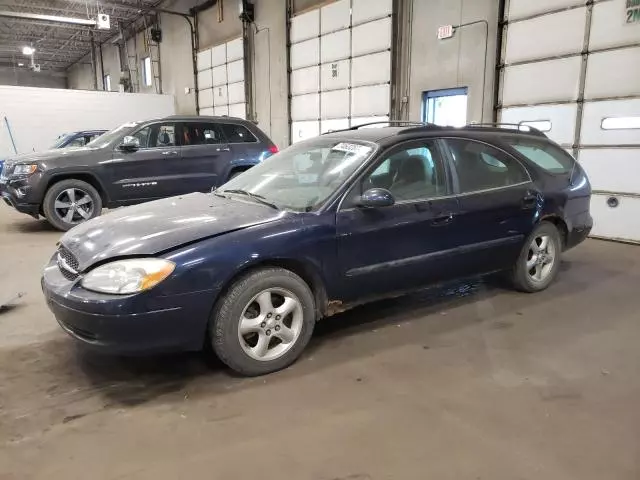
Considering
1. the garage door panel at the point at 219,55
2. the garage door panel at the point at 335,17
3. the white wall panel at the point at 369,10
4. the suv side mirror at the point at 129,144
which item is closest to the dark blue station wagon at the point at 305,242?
the suv side mirror at the point at 129,144

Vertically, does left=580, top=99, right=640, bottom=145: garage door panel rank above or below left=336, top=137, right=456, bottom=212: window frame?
above

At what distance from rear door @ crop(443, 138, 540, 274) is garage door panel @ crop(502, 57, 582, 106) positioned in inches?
156

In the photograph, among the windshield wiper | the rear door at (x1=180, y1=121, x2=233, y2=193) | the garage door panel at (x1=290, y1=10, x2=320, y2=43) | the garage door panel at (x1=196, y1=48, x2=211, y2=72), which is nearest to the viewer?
the windshield wiper

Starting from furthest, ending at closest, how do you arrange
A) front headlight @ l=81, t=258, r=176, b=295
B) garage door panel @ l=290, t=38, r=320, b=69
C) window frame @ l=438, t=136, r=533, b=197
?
1. garage door panel @ l=290, t=38, r=320, b=69
2. window frame @ l=438, t=136, r=533, b=197
3. front headlight @ l=81, t=258, r=176, b=295

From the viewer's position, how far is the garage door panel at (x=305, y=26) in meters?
11.2

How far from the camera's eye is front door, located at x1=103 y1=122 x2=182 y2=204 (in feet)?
23.0

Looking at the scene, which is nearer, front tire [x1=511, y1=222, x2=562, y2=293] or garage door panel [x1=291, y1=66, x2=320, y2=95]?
front tire [x1=511, y1=222, x2=562, y2=293]

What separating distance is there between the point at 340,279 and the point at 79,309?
1.45m

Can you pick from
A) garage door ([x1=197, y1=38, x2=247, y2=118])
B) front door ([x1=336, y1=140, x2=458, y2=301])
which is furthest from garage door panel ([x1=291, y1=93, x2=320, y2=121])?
front door ([x1=336, y1=140, x2=458, y2=301])

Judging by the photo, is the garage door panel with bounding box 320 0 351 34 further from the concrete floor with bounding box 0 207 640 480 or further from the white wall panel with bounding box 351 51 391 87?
the concrete floor with bounding box 0 207 640 480

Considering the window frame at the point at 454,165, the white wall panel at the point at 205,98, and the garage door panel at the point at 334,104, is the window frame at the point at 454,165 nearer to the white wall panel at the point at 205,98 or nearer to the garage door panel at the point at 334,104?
the garage door panel at the point at 334,104

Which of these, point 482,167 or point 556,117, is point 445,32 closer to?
point 556,117

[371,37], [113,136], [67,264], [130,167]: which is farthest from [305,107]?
[67,264]

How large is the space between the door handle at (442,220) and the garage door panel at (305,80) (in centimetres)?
898
